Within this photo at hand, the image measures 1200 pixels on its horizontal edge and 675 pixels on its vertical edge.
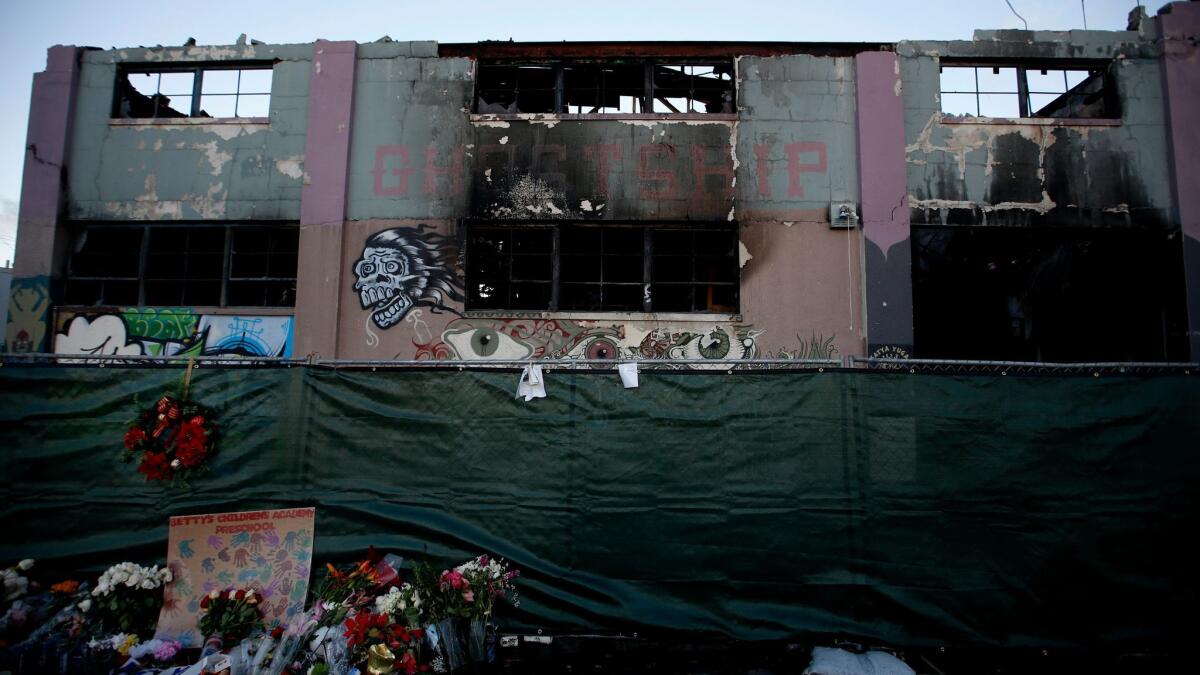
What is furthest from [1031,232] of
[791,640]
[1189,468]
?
[791,640]

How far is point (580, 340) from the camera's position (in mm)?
10164

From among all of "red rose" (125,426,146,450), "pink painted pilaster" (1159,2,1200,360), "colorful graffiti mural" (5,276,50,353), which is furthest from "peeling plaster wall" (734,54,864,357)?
"colorful graffiti mural" (5,276,50,353)

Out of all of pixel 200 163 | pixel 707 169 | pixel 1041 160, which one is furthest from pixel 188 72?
pixel 1041 160

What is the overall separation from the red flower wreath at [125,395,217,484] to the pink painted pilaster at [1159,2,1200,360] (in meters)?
12.8

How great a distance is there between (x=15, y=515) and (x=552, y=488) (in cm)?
397

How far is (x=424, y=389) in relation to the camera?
498cm

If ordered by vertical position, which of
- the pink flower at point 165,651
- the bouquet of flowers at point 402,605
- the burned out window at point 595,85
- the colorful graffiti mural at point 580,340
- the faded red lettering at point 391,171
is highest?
the burned out window at point 595,85

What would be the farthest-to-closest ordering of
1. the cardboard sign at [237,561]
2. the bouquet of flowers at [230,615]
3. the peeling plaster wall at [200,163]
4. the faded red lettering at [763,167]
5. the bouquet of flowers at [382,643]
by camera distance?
the peeling plaster wall at [200,163] < the faded red lettering at [763,167] < the cardboard sign at [237,561] < the bouquet of flowers at [230,615] < the bouquet of flowers at [382,643]

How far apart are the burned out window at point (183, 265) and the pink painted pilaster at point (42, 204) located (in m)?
→ 0.34

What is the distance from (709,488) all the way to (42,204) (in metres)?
11.9

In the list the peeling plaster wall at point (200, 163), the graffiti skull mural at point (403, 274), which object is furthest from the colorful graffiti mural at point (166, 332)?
the peeling plaster wall at point (200, 163)

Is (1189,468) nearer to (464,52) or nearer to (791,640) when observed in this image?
(791,640)

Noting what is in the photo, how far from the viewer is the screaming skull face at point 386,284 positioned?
10.2 meters

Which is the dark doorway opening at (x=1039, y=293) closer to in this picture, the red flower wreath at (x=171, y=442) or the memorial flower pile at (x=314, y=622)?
the memorial flower pile at (x=314, y=622)
